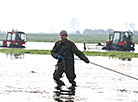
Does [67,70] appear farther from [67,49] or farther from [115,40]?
[115,40]

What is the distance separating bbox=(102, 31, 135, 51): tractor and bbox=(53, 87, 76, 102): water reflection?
4758 centimetres

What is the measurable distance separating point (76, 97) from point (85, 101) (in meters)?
0.84

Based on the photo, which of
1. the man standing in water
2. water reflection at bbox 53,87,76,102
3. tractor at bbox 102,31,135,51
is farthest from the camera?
tractor at bbox 102,31,135,51

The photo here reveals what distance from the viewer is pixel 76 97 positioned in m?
14.0

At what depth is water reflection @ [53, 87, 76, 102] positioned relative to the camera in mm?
13413

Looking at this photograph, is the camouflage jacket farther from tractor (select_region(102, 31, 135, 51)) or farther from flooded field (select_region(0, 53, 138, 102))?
tractor (select_region(102, 31, 135, 51))

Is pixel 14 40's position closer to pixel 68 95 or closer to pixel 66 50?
pixel 66 50

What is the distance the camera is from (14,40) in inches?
2643

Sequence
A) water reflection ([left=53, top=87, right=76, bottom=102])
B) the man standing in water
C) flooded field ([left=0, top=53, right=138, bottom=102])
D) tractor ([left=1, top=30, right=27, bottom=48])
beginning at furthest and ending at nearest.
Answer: tractor ([left=1, top=30, right=27, bottom=48]) < the man standing in water < flooded field ([left=0, top=53, right=138, bottom=102]) < water reflection ([left=53, top=87, right=76, bottom=102])

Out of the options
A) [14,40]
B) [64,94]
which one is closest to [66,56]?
[64,94]

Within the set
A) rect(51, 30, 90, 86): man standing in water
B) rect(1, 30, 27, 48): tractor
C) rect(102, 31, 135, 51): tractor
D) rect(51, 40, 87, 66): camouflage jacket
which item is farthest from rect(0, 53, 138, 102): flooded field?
rect(1, 30, 27, 48): tractor

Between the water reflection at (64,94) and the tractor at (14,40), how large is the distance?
50496 mm

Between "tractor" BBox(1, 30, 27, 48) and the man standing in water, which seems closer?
the man standing in water

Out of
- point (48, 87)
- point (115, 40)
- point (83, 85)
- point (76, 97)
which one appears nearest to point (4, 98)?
point (76, 97)
